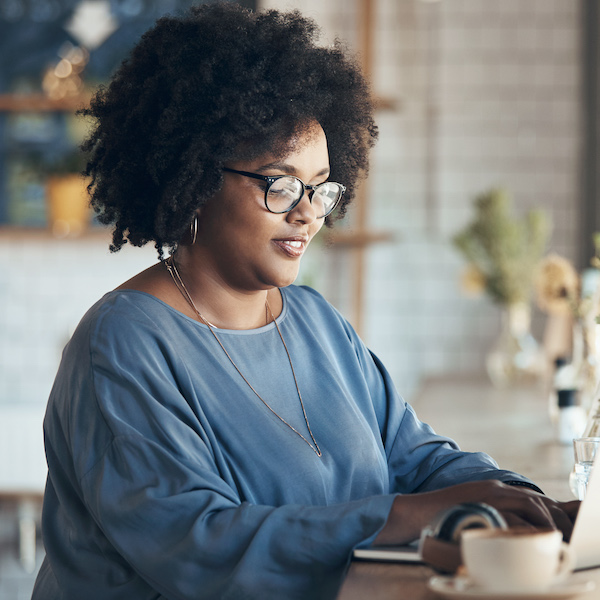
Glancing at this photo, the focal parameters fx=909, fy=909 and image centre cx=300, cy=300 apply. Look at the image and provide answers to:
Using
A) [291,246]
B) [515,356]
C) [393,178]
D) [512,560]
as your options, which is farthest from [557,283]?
[512,560]

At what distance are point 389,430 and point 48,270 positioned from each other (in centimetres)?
253

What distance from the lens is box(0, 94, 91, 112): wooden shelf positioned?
3598 mm

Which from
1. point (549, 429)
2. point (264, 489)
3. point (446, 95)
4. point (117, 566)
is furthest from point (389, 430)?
point (446, 95)

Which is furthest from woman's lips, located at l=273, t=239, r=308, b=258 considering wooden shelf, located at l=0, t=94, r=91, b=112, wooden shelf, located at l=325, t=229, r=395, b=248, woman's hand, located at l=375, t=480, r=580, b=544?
wooden shelf, located at l=0, t=94, r=91, b=112

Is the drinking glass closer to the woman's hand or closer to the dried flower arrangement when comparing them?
the woman's hand

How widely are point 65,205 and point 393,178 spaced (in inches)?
55.3

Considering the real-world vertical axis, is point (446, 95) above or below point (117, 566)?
above

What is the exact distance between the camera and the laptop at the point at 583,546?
39.5 inches

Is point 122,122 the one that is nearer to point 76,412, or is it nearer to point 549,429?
point 76,412

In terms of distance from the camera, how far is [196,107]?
4.66ft

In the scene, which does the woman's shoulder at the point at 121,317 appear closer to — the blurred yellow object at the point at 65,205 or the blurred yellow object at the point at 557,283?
the blurred yellow object at the point at 557,283

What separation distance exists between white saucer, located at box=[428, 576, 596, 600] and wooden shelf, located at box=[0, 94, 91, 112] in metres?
3.07

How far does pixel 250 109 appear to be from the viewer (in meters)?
1.40

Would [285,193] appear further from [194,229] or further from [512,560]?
[512,560]
